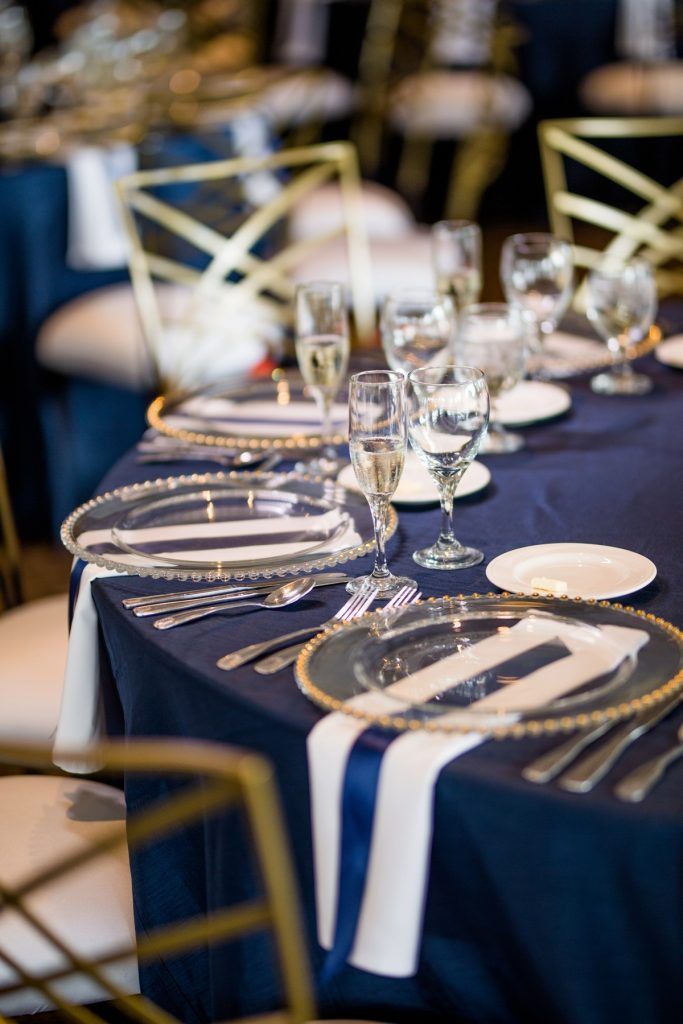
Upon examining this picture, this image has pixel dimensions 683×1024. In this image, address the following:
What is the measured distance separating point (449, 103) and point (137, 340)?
10.7 feet

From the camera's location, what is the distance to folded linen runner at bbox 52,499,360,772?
1.44 m

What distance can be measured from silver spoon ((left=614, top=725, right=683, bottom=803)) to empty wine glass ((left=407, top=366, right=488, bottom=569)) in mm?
428

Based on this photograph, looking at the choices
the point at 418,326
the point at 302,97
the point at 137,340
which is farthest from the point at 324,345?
the point at 302,97

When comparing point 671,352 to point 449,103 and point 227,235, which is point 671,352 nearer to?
point 227,235

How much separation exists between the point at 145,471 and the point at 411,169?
559 centimetres

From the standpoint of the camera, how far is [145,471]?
1.77 m

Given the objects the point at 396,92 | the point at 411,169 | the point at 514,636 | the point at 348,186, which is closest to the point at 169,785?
the point at 514,636

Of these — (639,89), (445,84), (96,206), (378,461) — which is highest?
(445,84)

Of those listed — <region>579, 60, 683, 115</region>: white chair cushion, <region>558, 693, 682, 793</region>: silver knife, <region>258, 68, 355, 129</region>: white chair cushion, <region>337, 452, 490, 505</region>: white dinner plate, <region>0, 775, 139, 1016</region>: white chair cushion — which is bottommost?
<region>0, 775, 139, 1016</region>: white chair cushion

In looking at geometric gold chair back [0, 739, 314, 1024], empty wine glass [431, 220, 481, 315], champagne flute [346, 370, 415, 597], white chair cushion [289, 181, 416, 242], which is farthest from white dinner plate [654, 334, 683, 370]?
white chair cushion [289, 181, 416, 242]

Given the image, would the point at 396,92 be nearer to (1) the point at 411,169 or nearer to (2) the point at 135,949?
(1) the point at 411,169

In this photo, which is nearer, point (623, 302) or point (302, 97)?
point (623, 302)

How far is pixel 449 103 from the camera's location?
6094 millimetres

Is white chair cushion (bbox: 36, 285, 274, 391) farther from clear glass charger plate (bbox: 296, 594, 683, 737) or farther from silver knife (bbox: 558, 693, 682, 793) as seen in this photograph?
silver knife (bbox: 558, 693, 682, 793)
